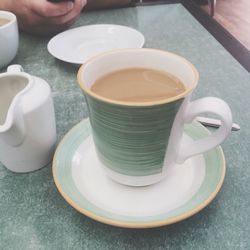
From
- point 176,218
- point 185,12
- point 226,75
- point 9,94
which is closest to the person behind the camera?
point 176,218

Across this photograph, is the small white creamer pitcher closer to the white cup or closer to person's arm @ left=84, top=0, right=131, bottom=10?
the white cup

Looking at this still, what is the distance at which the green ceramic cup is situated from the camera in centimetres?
31

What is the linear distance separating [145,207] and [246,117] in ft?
0.83

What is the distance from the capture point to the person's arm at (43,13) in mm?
714

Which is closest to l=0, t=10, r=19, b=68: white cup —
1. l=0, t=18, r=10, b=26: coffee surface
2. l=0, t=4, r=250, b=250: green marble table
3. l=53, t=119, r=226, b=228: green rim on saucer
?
l=0, t=18, r=10, b=26: coffee surface

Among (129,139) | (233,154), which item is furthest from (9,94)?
(233,154)

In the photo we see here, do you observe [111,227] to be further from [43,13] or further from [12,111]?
[43,13]

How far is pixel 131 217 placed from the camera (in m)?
0.33

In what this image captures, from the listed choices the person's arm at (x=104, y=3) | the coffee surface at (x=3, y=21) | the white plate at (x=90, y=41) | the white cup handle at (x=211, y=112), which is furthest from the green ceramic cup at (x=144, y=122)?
the person's arm at (x=104, y=3)

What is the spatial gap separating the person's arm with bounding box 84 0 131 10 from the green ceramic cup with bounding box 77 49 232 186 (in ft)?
1.94

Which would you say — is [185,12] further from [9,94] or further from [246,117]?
[9,94]

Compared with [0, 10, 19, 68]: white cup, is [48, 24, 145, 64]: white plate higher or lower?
lower

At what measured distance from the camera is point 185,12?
90cm

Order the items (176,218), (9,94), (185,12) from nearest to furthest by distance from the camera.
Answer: (176,218) < (9,94) < (185,12)
